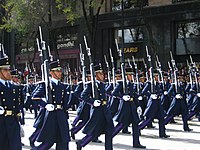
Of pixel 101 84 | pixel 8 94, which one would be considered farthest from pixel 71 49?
pixel 8 94

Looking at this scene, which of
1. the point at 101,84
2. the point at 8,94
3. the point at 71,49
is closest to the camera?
the point at 8,94

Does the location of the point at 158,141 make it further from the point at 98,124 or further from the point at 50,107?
the point at 50,107

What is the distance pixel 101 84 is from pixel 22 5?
1530 cm

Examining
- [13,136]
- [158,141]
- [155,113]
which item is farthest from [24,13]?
[13,136]

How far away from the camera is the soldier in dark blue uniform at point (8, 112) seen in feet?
21.2

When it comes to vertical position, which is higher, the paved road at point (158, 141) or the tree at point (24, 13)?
the tree at point (24, 13)

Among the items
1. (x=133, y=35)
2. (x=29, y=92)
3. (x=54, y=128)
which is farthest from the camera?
(x=133, y=35)

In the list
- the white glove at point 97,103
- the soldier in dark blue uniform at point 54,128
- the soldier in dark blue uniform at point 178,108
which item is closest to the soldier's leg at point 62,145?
the soldier in dark blue uniform at point 54,128

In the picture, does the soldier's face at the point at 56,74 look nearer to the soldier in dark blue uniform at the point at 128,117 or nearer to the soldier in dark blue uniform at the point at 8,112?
the soldier in dark blue uniform at the point at 8,112

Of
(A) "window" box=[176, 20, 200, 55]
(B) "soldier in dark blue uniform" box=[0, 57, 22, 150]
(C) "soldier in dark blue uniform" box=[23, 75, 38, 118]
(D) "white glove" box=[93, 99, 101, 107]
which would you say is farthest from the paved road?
(A) "window" box=[176, 20, 200, 55]

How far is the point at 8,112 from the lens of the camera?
6609 millimetres

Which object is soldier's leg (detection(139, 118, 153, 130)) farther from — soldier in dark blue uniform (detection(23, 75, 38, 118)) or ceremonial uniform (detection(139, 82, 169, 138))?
soldier in dark blue uniform (detection(23, 75, 38, 118))

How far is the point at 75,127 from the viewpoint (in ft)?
34.5

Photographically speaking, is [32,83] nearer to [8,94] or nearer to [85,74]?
[85,74]
